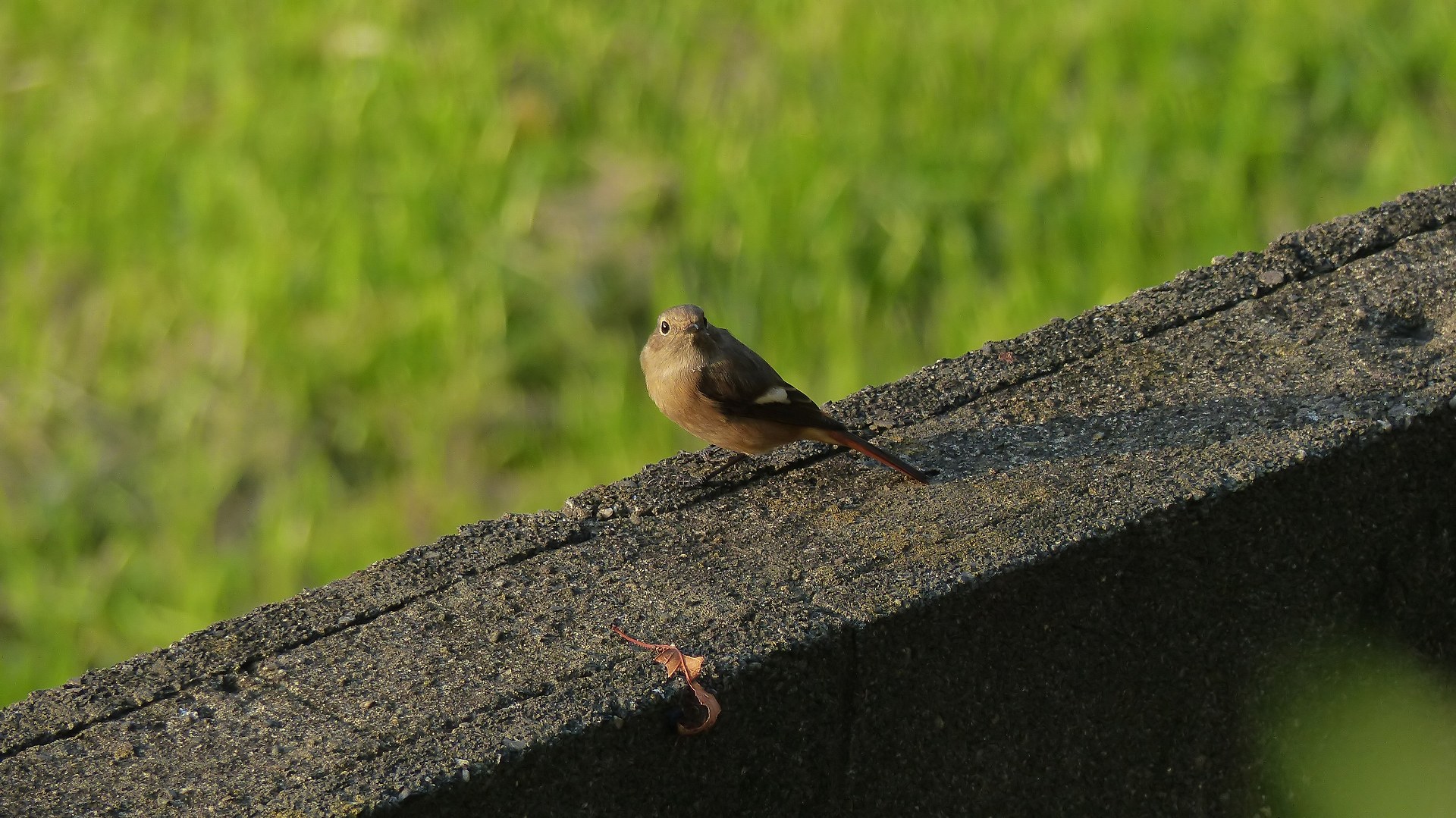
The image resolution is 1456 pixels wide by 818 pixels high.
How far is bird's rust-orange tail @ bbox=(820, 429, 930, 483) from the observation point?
2.42m

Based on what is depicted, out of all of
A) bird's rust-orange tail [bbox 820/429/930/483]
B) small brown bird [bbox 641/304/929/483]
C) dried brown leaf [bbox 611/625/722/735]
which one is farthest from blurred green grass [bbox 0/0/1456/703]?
dried brown leaf [bbox 611/625/722/735]

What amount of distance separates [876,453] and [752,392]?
1.15ft

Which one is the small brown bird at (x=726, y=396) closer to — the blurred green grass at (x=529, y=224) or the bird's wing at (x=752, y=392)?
the bird's wing at (x=752, y=392)

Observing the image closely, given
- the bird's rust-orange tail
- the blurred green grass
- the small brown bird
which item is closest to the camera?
the bird's rust-orange tail

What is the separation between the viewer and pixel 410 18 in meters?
5.63

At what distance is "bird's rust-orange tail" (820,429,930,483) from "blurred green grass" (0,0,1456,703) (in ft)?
5.19

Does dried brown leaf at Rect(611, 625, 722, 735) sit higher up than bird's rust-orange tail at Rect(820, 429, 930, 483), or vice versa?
bird's rust-orange tail at Rect(820, 429, 930, 483)

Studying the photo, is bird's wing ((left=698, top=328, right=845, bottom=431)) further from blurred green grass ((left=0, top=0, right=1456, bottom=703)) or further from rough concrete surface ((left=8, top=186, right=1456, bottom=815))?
blurred green grass ((left=0, top=0, right=1456, bottom=703))

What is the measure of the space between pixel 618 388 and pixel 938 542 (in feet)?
6.87

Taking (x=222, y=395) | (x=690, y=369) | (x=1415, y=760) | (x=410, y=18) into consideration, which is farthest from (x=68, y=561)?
(x=1415, y=760)

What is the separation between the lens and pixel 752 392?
2725 mm

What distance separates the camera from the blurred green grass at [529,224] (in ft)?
13.7

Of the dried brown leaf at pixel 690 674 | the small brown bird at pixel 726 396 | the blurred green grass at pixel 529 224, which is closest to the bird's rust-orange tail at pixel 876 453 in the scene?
the small brown bird at pixel 726 396

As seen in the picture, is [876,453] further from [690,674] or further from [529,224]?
[529,224]
